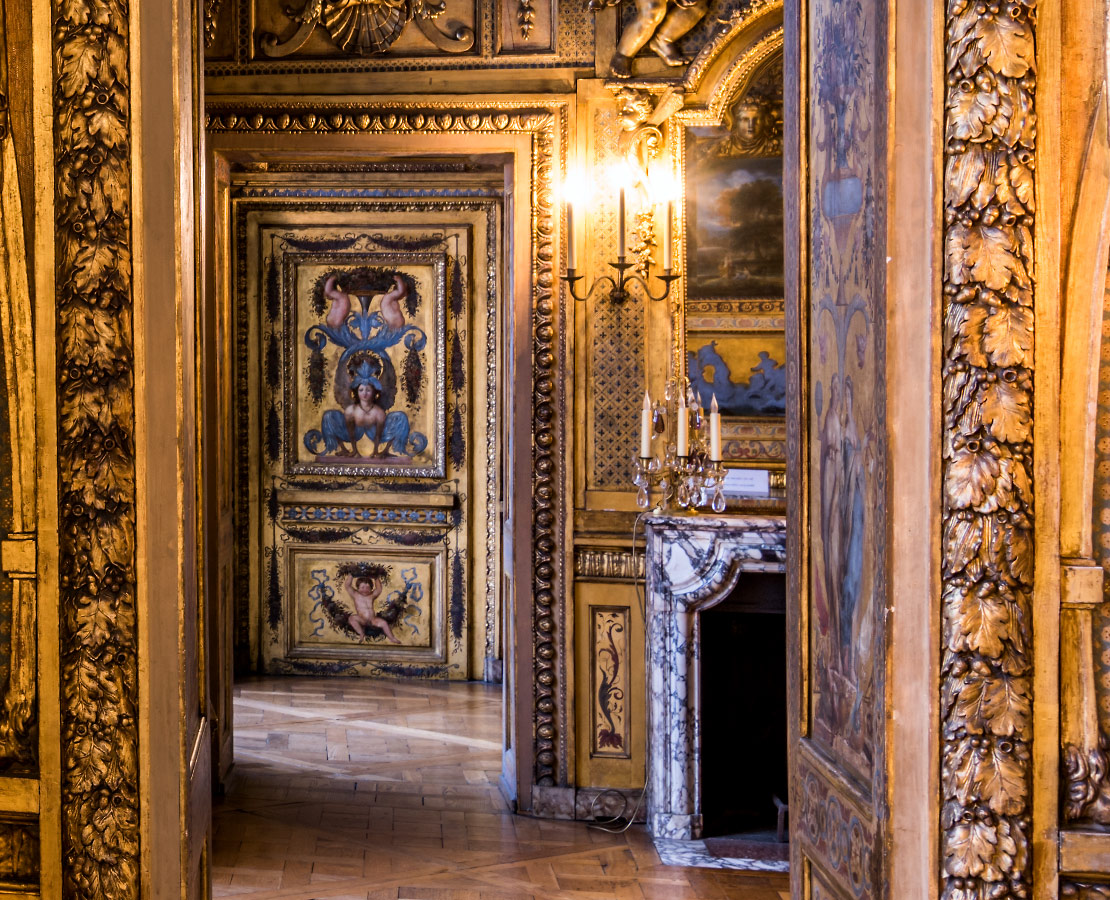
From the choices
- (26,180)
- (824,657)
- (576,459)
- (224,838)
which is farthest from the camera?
(576,459)

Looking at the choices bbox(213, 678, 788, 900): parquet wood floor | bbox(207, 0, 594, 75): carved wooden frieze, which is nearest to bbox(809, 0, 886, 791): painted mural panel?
bbox(213, 678, 788, 900): parquet wood floor

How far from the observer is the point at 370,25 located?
449 cm

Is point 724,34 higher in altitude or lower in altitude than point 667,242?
higher

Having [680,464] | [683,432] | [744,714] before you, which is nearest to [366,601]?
[744,714]

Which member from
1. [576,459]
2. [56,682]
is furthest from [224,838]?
[56,682]

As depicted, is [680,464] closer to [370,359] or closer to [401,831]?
[401,831]

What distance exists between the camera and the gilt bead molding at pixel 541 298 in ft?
14.7

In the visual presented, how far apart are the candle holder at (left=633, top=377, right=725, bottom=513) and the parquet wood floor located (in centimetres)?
134

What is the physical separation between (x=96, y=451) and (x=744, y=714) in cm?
342

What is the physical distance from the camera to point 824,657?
2029 millimetres

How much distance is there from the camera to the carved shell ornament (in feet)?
14.7

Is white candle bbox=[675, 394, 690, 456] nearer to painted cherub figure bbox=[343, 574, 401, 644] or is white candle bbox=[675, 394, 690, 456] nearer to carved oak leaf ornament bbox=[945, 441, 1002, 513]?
carved oak leaf ornament bbox=[945, 441, 1002, 513]

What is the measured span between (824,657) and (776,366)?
2555 millimetres

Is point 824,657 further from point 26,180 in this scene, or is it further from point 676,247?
point 676,247
